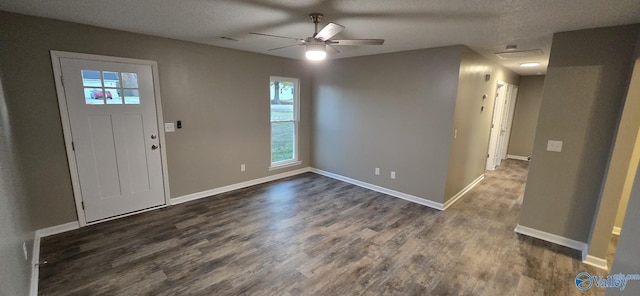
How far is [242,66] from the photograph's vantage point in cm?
425

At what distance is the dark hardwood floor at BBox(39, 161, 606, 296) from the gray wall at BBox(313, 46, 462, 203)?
685 mm

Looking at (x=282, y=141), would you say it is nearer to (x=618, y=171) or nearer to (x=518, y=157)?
(x=618, y=171)

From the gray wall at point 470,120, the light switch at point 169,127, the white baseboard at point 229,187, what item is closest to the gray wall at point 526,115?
the gray wall at point 470,120

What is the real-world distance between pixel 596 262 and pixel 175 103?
17.1ft

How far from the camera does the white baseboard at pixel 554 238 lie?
2.82 meters

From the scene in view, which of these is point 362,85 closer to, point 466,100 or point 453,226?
point 466,100

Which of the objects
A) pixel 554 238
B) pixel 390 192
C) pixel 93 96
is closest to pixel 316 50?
pixel 93 96

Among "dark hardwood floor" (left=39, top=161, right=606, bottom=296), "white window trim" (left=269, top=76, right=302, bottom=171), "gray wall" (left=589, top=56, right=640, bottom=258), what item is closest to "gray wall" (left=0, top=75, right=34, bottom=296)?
"dark hardwood floor" (left=39, top=161, right=606, bottom=296)

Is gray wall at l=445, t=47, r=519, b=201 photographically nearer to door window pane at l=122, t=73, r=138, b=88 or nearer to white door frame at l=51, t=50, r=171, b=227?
white door frame at l=51, t=50, r=171, b=227

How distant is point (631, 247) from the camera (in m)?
1.23

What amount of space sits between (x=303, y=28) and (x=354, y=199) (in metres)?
2.64

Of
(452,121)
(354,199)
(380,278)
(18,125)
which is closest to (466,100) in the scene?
(452,121)

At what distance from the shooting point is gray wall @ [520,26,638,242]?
2.50 m

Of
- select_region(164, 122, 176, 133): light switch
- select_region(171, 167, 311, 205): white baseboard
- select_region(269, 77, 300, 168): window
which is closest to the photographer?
select_region(164, 122, 176, 133): light switch
